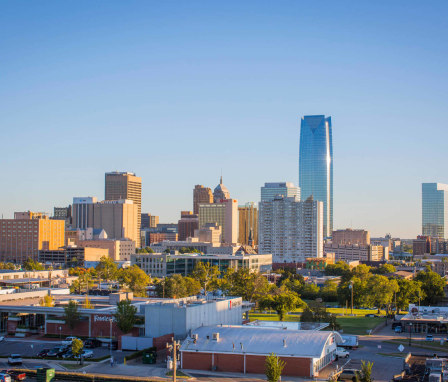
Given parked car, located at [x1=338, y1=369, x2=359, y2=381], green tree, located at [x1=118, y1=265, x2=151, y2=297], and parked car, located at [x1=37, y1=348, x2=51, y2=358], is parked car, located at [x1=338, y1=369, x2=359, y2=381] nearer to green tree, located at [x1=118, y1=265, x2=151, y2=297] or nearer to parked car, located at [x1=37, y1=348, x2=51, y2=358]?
parked car, located at [x1=37, y1=348, x2=51, y2=358]

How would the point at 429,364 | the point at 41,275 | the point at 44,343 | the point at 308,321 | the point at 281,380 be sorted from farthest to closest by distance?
the point at 41,275, the point at 308,321, the point at 44,343, the point at 429,364, the point at 281,380

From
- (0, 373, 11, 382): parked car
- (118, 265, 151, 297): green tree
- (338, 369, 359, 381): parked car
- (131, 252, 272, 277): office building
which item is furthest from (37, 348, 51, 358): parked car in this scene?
(131, 252, 272, 277): office building

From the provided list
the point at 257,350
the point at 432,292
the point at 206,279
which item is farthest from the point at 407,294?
the point at 257,350

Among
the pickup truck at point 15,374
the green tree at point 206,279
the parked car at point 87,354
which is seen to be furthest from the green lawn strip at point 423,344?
the green tree at point 206,279

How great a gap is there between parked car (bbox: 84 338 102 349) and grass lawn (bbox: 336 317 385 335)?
106 ft

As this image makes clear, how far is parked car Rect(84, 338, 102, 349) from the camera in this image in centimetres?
6760

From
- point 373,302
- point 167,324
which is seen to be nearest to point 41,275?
point 373,302

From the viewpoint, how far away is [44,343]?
2749 inches

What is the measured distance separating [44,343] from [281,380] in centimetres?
2951

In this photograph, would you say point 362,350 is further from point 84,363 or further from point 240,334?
point 84,363

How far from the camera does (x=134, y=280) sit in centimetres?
13575

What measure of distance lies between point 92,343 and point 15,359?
9854 millimetres

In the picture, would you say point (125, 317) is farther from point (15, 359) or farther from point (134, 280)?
point (134, 280)

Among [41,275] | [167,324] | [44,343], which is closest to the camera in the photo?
[167,324]
